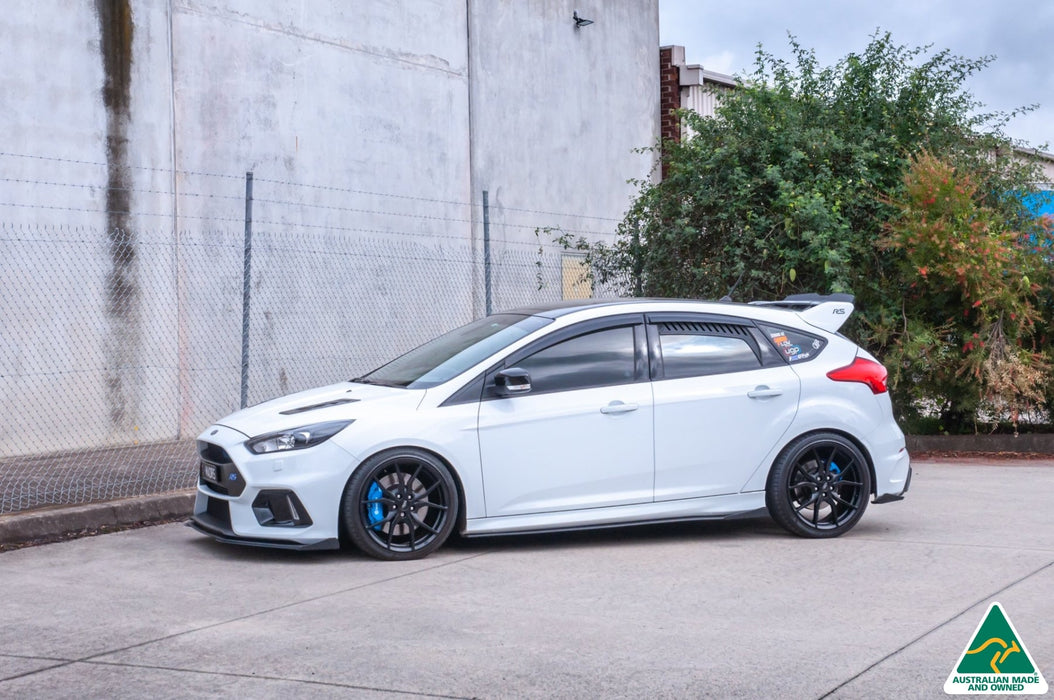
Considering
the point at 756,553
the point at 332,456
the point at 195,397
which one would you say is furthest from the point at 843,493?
the point at 195,397

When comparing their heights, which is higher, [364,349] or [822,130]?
[822,130]

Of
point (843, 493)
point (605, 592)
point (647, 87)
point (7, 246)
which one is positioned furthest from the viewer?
point (647, 87)

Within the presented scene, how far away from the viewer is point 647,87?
68.2ft

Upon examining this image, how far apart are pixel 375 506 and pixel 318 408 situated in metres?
0.70

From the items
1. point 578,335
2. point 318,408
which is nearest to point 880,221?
point 578,335

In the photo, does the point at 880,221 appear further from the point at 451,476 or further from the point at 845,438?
the point at 451,476

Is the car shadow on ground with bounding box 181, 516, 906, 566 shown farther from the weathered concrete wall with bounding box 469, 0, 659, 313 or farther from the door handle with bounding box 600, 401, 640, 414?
the weathered concrete wall with bounding box 469, 0, 659, 313

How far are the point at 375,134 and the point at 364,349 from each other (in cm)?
264

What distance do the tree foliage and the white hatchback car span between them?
16.5 feet

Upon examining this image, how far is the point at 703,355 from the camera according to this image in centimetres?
834

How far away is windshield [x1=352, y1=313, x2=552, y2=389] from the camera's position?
8016 millimetres

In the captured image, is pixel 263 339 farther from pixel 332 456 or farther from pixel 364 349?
pixel 332 456

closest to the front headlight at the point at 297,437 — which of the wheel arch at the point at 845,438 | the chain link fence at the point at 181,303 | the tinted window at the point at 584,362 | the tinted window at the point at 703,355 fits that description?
the tinted window at the point at 584,362

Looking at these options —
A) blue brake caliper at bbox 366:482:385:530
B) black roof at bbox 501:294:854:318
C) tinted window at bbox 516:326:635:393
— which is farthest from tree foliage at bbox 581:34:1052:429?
blue brake caliper at bbox 366:482:385:530
